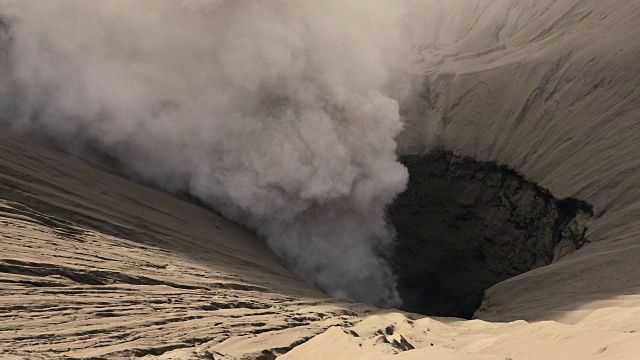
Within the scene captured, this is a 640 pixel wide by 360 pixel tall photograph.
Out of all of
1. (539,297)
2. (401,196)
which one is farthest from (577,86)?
(539,297)

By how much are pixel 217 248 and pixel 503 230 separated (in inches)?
348

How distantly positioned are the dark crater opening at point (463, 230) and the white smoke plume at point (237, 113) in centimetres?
79

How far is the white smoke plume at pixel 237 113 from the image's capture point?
59.9 ft

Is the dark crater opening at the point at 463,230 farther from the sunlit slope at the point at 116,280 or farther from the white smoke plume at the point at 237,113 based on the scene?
the sunlit slope at the point at 116,280

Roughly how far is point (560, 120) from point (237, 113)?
9739 millimetres

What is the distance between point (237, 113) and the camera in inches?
782

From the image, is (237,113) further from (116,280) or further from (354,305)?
(116,280)

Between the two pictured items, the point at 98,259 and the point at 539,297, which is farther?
the point at 539,297

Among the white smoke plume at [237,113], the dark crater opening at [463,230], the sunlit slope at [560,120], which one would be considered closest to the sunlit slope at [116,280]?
the white smoke plume at [237,113]

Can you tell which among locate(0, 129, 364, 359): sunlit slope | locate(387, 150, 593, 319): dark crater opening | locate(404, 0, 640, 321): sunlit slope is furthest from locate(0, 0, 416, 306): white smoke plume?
locate(0, 129, 364, 359): sunlit slope

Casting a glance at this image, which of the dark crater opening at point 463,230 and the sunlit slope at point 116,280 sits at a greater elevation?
the dark crater opening at point 463,230

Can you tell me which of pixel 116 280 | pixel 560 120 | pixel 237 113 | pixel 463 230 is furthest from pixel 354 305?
pixel 237 113

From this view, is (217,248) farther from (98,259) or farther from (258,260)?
(98,259)

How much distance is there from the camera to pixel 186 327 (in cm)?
845
